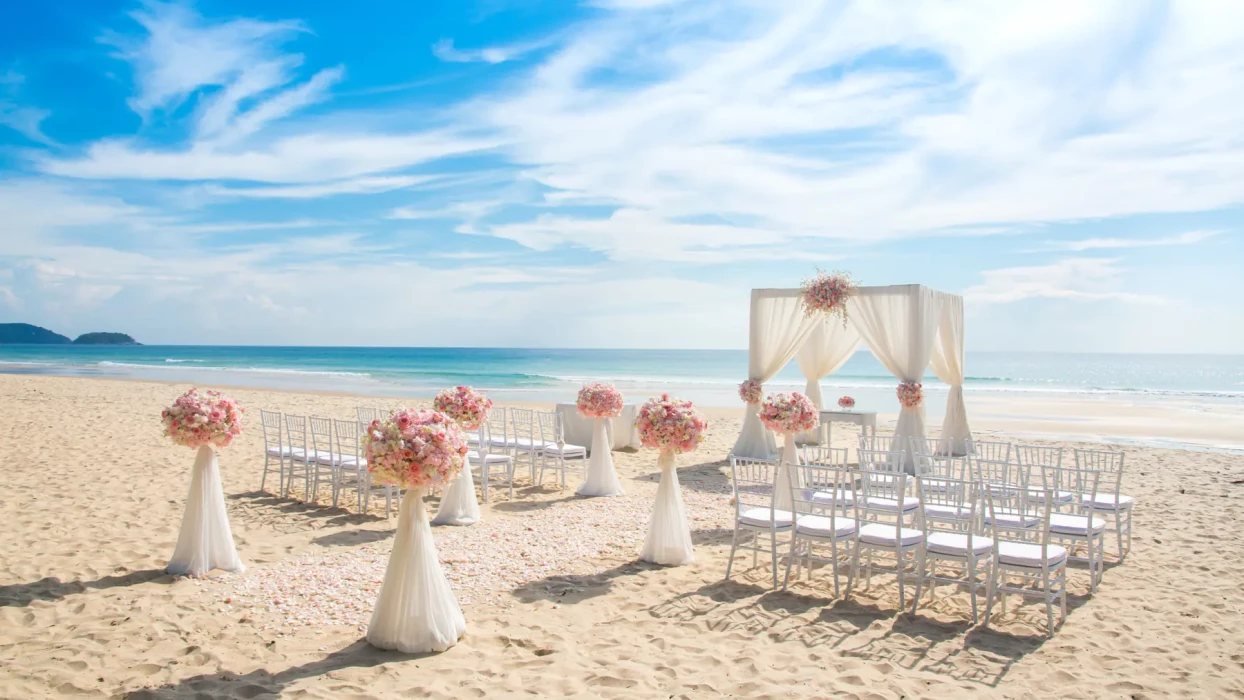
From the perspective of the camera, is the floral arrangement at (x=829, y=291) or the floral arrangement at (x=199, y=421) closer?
the floral arrangement at (x=199, y=421)

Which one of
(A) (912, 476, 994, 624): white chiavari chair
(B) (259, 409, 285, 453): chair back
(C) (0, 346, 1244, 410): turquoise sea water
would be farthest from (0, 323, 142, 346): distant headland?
(A) (912, 476, 994, 624): white chiavari chair

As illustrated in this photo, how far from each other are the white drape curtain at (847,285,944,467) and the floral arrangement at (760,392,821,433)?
13.1ft

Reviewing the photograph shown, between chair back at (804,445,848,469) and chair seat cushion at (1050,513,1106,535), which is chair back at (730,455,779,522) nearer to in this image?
chair back at (804,445,848,469)

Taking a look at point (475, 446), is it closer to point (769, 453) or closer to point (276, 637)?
point (769, 453)

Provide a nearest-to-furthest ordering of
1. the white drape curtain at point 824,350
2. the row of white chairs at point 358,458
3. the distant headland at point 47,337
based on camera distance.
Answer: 1. the row of white chairs at point 358,458
2. the white drape curtain at point 824,350
3. the distant headland at point 47,337

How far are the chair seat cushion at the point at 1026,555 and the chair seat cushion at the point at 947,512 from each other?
0.36 metres

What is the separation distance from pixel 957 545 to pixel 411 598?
314cm

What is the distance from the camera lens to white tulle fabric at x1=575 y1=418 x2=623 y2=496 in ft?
26.0

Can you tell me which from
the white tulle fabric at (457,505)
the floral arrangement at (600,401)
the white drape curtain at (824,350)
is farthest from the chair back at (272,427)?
the white drape curtain at (824,350)

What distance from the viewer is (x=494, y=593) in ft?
15.7

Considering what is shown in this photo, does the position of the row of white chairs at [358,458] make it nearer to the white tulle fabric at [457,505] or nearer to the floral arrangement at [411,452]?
the white tulle fabric at [457,505]

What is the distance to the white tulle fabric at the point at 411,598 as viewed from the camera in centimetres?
380

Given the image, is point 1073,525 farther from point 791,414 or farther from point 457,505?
point 457,505

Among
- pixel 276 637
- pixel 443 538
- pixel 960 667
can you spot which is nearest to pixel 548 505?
pixel 443 538
